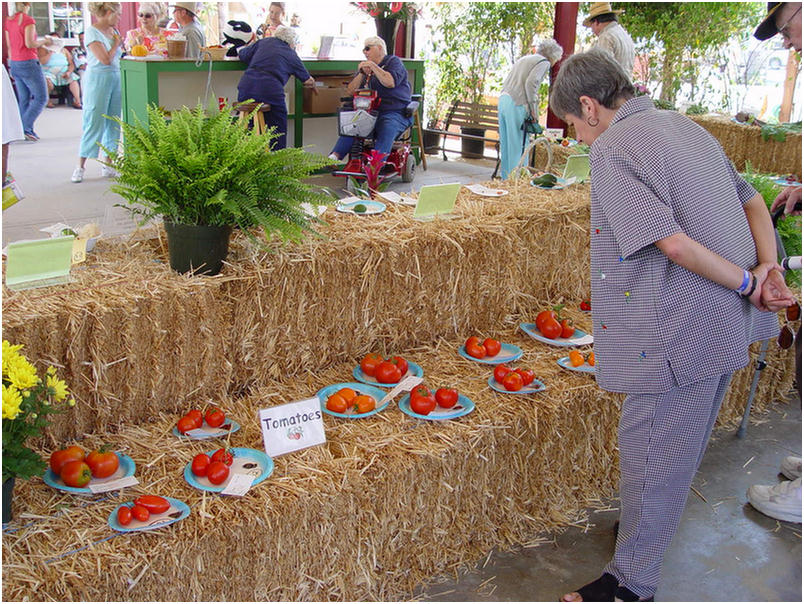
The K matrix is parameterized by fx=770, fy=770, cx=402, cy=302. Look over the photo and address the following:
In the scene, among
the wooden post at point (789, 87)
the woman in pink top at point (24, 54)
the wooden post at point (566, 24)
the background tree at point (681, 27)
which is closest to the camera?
the woman in pink top at point (24, 54)

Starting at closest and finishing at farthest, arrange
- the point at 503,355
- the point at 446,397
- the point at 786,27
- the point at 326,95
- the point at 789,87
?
the point at 786,27 < the point at 446,397 < the point at 503,355 < the point at 326,95 < the point at 789,87

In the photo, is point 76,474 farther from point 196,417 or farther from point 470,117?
point 470,117

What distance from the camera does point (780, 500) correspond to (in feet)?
9.53

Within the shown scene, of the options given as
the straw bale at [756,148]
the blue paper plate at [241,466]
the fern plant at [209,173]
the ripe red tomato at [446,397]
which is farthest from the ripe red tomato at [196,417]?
the straw bale at [756,148]

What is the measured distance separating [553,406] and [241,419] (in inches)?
41.1

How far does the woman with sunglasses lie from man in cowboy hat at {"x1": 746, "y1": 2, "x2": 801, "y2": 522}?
5.81m

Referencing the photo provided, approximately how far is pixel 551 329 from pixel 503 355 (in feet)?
0.91

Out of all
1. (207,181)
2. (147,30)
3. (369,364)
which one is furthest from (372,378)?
(147,30)

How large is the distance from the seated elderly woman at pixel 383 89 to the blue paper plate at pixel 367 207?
3994 mm

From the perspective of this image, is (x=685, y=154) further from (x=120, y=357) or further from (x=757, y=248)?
(x=120, y=357)

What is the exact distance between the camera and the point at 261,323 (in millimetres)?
2455

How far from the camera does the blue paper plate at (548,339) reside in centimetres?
308

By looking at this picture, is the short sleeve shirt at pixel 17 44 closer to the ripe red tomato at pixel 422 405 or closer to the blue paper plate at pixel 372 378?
the blue paper plate at pixel 372 378

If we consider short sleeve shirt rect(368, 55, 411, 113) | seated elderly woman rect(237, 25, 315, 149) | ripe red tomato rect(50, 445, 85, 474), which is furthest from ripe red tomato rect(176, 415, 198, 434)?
short sleeve shirt rect(368, 55, 411, 113)
